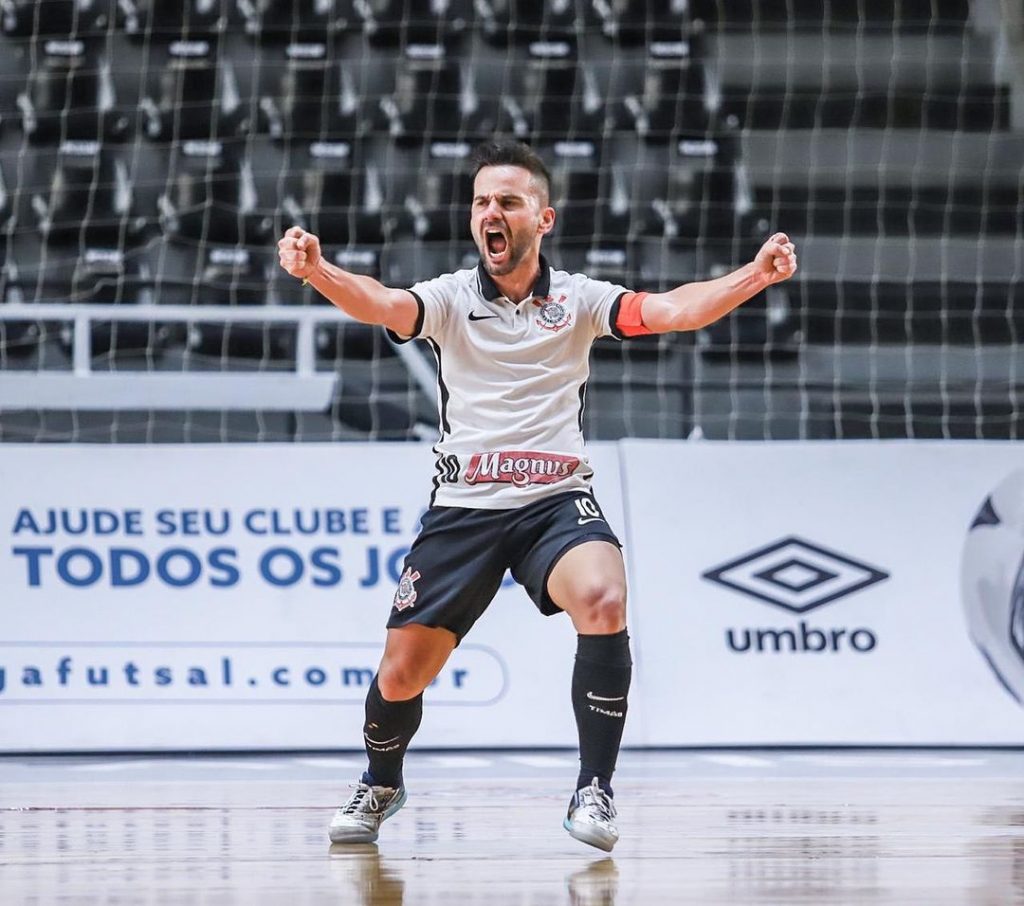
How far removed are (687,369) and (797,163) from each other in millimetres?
2470

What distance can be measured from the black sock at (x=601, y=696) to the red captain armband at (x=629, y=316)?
809 millimetres

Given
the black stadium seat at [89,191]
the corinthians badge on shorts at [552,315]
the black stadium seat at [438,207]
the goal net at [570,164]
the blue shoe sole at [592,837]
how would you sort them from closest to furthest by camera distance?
the blue shoe sole at [592,837]
the corinthians badge on shorts at [552,315]
the goal net at [570,164]
the black stadium seat at [89,191]
the black stadium seat at [438,207]

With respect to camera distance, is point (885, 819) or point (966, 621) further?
point (966, 621)

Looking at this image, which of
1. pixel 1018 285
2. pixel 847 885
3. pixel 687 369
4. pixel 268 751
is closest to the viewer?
pixel 847 885

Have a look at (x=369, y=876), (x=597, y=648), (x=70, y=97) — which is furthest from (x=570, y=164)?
(x=369, y=876)

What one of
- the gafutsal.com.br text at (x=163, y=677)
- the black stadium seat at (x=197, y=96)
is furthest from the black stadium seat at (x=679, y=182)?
the gafutsal.com.br text at (x=163, y=677)

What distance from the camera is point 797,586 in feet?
21.7

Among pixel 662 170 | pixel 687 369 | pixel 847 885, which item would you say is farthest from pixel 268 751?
pixel 662 170

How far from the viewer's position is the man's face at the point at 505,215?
402 cm

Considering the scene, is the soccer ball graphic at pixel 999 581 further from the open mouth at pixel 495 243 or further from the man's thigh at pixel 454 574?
the open mouth at pixel 495 243

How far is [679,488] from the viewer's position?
A: 6742 mm

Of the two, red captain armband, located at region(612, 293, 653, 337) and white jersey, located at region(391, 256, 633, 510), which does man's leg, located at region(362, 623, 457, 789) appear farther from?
red captain armband, located at region(612, 293, 653, 337)

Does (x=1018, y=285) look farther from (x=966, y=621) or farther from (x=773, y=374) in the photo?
(x=966, y=621)

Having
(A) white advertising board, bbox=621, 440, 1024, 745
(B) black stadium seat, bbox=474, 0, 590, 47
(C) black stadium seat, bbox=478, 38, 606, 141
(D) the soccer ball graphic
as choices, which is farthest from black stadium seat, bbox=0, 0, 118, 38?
(D) the soccer ball graphic
